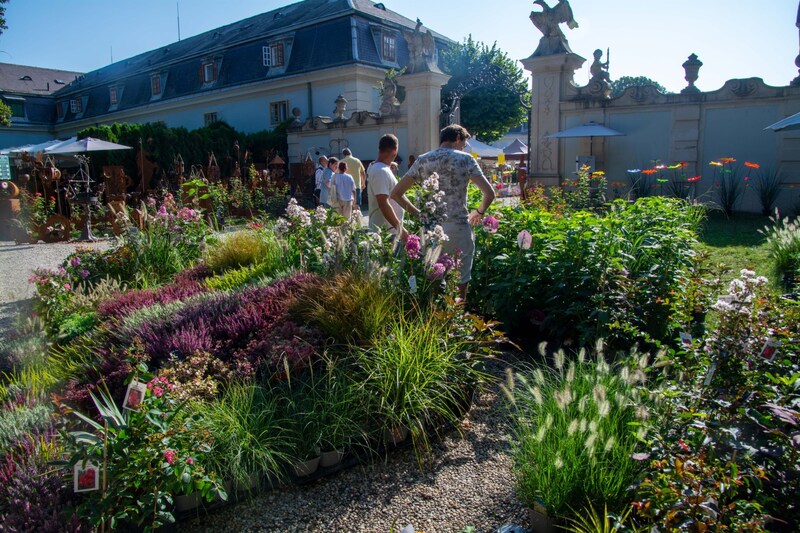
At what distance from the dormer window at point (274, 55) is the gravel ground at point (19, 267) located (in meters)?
15.9

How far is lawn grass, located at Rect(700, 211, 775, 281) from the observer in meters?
6.84

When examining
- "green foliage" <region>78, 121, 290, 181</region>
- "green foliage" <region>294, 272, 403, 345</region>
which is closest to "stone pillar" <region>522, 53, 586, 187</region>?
"green foliage" <region>78, 121, 290, 181</region>

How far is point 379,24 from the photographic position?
24578 millimetres

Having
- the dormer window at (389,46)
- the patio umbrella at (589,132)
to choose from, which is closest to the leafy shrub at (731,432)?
the patio umbrella at (589,132)

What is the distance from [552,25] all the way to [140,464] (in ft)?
45.3

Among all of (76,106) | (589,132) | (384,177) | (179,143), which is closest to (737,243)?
(589,132)

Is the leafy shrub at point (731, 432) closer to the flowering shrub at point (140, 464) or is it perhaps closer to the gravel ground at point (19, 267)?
the flowering shrub at point (140, 464)

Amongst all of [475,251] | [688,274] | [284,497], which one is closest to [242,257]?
[475,251]

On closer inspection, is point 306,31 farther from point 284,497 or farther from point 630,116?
point 284,497

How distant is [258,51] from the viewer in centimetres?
2666

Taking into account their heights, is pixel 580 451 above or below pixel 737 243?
below

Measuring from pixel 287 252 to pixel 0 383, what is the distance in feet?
8.86

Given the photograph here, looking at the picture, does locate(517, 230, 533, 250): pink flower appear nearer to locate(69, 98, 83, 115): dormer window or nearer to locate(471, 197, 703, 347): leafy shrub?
locate(471, 197, 703, 347): leafy shrub

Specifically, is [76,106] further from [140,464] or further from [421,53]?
[140,464]
